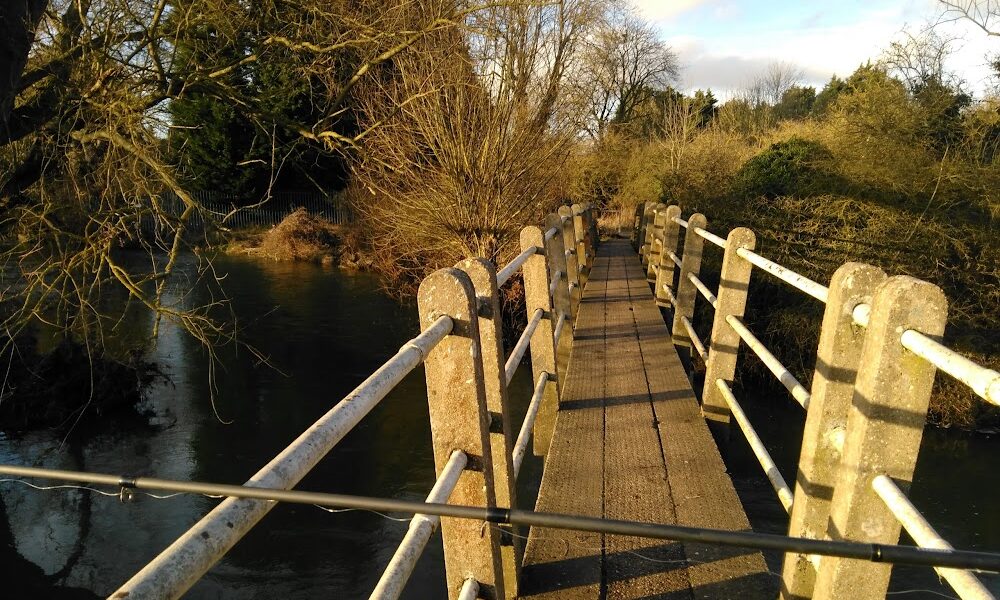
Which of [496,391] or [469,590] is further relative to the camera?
[496,391]

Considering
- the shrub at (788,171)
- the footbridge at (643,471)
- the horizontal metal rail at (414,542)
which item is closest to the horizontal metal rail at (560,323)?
the footbridge at (643,471)

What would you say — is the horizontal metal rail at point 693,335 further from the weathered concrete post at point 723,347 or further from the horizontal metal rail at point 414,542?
the horizontal metal rail at point 414,542

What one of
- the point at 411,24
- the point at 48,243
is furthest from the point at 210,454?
the point at 411,24

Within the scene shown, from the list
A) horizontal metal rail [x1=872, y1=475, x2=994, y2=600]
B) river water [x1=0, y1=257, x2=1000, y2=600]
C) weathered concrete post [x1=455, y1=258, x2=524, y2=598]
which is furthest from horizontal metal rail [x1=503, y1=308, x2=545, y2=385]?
river water [x1=0, y1=257, x2=1000, y2=600]

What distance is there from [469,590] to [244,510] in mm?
1079

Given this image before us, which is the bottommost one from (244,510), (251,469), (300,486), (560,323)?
(251,469)

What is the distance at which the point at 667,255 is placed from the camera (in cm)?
762

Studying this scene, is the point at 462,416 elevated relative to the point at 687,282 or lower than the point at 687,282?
elevated

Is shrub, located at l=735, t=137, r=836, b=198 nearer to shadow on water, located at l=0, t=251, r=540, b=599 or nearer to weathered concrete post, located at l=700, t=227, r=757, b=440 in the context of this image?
shadow on water, located at l=0, t=251, r=540, b=599

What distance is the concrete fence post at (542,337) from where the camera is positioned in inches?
160

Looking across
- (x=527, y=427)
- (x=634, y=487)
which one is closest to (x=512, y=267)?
(x=527, y=427)

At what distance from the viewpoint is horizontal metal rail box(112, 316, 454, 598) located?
32.7 inches

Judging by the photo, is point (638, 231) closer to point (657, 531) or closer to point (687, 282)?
point (687, 282)

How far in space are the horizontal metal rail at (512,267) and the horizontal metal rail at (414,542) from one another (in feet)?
2.46
